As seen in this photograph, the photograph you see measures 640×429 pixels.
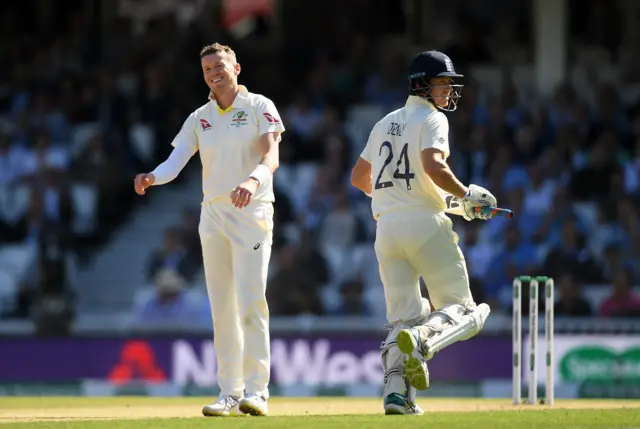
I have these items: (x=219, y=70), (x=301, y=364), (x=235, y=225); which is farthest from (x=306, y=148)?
(x=235, y=225)

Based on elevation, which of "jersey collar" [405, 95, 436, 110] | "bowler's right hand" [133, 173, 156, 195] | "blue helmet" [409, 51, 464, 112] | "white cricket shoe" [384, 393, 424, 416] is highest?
"blue helmet" [409, 51, 464, 112]

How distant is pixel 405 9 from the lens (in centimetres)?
1998

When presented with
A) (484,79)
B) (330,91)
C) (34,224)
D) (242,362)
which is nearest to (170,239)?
(34,224)

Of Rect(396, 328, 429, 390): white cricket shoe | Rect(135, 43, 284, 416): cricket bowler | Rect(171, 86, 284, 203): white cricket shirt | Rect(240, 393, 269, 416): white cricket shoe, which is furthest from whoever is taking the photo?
Rect(171, 86, 284, 203): white cricket shirt

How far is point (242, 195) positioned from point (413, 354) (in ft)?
4.29

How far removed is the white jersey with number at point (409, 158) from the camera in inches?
325

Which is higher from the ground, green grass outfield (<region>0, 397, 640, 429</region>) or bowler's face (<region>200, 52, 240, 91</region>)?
bowler's face (<region>200, 52, 240, 91</region>)

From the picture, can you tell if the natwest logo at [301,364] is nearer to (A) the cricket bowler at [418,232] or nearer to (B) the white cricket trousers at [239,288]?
(B) the white cricket trousers at [239,288]

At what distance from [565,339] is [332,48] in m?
7.21

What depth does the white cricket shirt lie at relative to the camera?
8.70 metres

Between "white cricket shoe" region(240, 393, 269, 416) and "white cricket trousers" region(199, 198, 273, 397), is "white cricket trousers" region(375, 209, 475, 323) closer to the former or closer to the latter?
"white cricket trousers" region(199, 198, 273, 397)

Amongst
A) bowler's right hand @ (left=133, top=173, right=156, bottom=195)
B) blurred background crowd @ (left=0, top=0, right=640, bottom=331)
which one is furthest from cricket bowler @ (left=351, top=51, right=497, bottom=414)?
blurred background crowd @ (left=0, top=0, right=640, bottom=331)

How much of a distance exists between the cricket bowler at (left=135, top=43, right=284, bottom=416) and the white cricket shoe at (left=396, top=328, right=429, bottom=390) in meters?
0.98

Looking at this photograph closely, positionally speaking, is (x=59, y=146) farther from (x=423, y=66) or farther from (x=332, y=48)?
(x=423, y=66)
